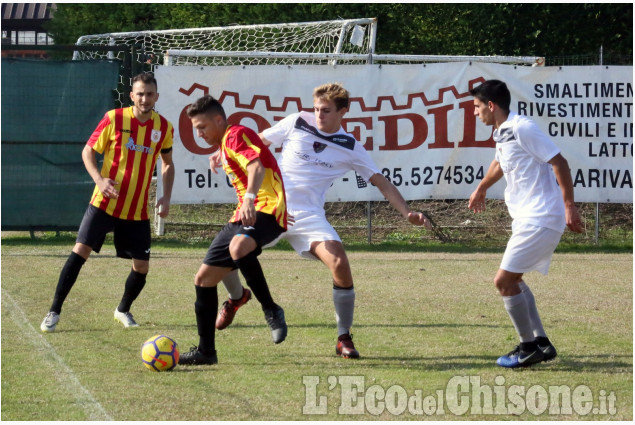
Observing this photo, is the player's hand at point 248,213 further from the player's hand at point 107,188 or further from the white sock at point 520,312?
the white sock at point 520,312

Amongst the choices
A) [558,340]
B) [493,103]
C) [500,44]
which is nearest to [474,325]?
[558,340]

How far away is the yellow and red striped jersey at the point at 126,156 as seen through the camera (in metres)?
8.66

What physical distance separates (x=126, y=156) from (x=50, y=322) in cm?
155

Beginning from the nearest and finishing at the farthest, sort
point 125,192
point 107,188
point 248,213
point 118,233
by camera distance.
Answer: point 248,213, point 107,188, point 125,192, point 118,233

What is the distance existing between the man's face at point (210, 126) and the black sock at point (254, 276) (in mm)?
872

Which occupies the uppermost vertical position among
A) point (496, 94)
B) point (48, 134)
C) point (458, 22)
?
point (458, 22)

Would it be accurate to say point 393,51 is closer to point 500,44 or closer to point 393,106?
point 500,44

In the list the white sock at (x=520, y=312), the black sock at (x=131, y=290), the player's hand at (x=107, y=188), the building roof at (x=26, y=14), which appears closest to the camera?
the white sock at (x=520, y=312)

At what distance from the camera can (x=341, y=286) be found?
7.57 m

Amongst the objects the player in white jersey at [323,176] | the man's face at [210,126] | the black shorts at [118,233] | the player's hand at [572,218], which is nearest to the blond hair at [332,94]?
the player in white jersey at [323,176]

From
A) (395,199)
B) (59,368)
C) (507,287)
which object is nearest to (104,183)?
(59,368)

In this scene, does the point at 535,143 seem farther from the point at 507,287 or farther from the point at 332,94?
the point at 332,94

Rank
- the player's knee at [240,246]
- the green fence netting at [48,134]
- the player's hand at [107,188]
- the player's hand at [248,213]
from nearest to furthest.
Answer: the player's hand at [248,213]
the player's knee at [240,246]
the player's hand at [107,188]
the green fence netting at [48,134]

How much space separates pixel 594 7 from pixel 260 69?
11.7 m
